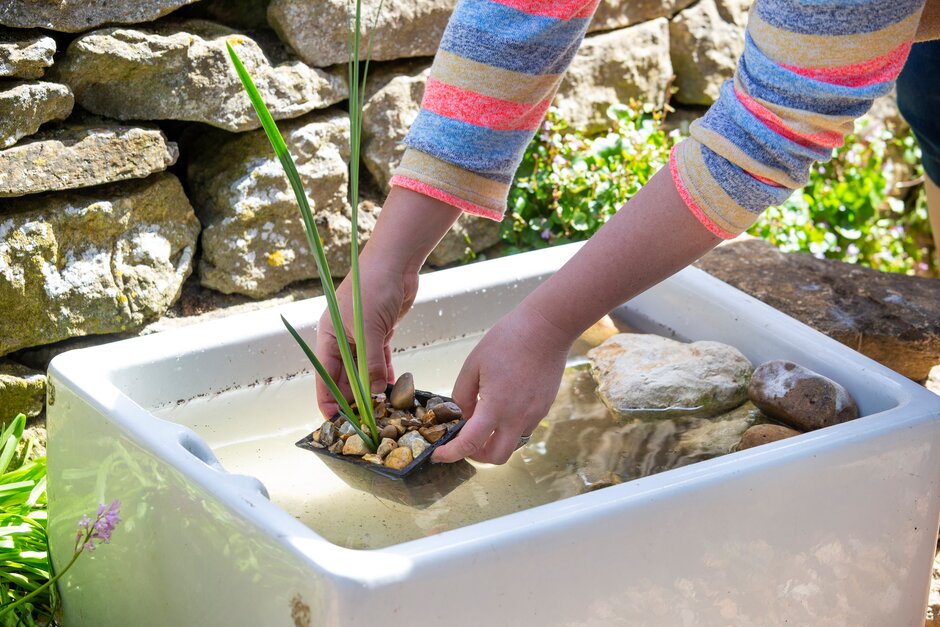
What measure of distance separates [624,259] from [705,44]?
6.21 ft

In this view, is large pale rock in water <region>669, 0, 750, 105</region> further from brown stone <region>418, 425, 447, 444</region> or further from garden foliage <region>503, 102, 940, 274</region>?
brown stone <region>418, 425, 447, 444</region>

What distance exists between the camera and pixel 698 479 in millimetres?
1061

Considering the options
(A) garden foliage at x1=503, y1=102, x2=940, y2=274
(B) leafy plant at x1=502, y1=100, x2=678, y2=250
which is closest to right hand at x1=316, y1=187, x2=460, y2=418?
(A) garden foliage at x1=503, y1=102, x2=940, y2=274

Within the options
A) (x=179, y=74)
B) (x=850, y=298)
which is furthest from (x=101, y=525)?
(x=850, y=298)

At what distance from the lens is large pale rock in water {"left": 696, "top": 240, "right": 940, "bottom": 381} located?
6.12 feet

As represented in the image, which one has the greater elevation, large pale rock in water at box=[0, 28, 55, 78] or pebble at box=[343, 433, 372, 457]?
large pale rock in water at box=[0, 28, 55, 78]

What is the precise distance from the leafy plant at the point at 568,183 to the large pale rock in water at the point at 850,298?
517 mm

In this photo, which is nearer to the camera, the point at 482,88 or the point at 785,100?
the point at 785,100

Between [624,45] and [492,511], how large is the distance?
1755 mm

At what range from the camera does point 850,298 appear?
6.43 ft

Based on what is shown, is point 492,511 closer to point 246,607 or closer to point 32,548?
point 246,607

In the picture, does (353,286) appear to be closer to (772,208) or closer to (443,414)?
(443,414)

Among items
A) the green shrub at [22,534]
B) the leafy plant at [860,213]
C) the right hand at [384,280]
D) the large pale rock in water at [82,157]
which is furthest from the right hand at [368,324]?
the leafy plant at [860,213]

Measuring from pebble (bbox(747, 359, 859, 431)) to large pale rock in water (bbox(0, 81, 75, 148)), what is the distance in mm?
1221
